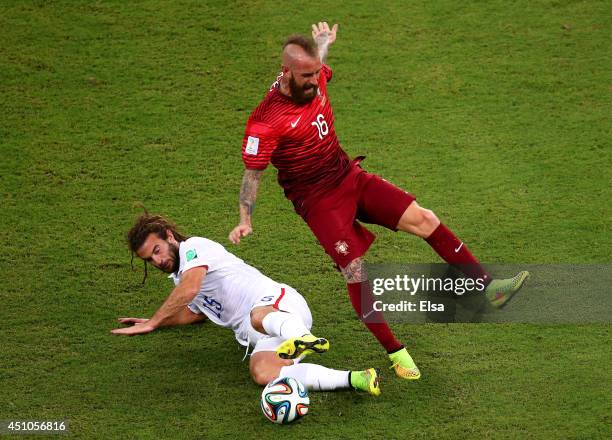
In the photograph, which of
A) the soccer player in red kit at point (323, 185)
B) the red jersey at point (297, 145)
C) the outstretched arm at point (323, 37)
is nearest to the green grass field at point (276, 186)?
the soccer player in red kit at point (323, 185)

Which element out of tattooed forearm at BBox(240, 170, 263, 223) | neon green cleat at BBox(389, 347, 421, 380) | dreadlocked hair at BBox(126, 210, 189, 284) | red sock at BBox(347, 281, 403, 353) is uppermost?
tattooed forearm at BBox(240, 170, 263, 223)

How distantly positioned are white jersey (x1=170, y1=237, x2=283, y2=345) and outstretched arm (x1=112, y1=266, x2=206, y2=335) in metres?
0.07

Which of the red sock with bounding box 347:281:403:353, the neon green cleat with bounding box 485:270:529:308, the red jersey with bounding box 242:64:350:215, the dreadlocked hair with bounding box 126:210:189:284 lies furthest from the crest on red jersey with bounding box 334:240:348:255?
the dreadlocked hair with bounding box 126:210:189:284

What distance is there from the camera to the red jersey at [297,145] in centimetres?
604

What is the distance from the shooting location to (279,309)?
6195 millimetres

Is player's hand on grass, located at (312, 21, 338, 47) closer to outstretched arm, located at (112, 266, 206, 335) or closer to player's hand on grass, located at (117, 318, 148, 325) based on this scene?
outstretched arm, located at (112, 266, 206, 335)

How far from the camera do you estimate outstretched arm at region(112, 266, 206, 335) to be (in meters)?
6.36

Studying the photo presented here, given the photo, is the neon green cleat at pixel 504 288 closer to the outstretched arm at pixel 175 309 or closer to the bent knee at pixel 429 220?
the bent knee at pixel 429 220

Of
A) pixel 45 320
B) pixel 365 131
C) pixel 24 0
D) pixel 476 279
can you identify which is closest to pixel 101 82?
pixel 24 0

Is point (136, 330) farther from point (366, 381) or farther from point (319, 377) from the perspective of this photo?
point (366, 381)

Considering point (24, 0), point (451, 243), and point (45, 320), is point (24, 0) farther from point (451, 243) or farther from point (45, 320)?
point (451, 243)

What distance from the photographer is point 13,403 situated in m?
6.01

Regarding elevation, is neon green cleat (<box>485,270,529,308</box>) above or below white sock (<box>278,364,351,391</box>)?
above

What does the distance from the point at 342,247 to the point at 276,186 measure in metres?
2.34
